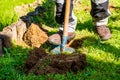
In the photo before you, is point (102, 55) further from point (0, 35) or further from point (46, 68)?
point (0, 35)

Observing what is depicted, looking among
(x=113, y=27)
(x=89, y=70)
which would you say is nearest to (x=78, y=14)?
(x=113, y=27)

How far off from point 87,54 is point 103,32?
0.65 m

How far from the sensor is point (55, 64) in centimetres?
417

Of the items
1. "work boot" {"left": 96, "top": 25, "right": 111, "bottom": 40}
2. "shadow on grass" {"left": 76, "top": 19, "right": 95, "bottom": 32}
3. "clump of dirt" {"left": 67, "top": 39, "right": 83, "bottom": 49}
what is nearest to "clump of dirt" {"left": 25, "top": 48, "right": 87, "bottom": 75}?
"clump of dirt" {"left": 67, "top": 39, "right": 83, "bottom": 49}

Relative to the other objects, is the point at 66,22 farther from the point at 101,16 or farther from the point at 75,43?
the point at 101,16

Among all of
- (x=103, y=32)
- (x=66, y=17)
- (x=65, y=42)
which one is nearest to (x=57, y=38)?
(x=65, y=42)

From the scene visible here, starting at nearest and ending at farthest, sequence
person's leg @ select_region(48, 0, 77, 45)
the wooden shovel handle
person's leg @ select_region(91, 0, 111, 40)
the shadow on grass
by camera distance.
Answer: the wooden shovel handle
person's leg @ select_region(48, 0, 77, 45)
person's leg @ select_region(91, 0, 111, 40)
the shadow on grass

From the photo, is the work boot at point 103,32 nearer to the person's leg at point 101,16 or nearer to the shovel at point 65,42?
the person's leg at point 101,16

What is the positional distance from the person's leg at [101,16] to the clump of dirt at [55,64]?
1.05m

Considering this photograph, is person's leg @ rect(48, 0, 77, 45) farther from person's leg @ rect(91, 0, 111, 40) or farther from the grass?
person's leg @ rect(91, 0, 111, 40)

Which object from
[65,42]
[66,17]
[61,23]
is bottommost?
[65,42]

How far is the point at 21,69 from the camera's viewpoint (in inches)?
170

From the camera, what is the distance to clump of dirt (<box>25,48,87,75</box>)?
410cm

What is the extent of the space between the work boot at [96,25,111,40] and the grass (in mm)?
65
